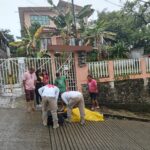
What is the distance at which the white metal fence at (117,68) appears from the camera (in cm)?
1816

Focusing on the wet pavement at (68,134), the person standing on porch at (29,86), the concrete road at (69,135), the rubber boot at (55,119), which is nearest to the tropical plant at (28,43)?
the person standing on porch at (29,86)

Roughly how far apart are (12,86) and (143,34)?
20.1 metres

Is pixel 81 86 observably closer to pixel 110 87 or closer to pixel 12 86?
pixel 110 87

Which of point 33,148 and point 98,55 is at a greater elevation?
point 98,55

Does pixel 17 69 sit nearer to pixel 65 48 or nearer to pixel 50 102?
pixel 65 48

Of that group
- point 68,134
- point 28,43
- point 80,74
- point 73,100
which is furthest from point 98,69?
point 28,43

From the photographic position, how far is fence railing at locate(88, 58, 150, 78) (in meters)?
18.2

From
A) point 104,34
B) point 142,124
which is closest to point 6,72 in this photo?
point 142,124

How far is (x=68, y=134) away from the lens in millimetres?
9711

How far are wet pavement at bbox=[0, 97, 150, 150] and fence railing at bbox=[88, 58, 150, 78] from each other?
19.2 feet

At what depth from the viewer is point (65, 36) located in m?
26.2

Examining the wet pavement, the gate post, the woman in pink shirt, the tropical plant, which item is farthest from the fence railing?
the tropical plant

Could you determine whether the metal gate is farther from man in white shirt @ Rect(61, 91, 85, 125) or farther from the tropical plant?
the tropical plant

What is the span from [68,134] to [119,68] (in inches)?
377
